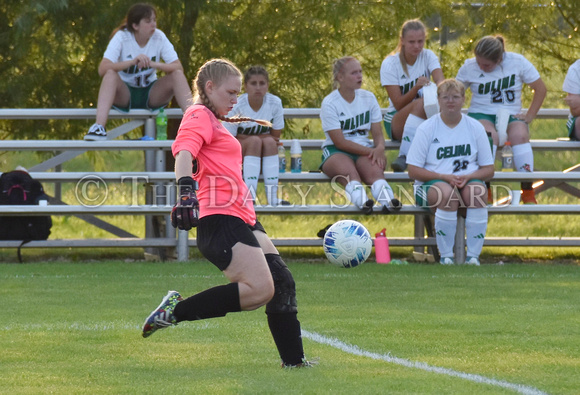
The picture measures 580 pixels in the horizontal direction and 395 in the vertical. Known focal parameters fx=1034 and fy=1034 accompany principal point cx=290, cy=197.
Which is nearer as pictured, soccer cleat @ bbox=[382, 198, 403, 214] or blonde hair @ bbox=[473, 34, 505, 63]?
soccer cleat @ bbox=[382, 198, 403, 214]

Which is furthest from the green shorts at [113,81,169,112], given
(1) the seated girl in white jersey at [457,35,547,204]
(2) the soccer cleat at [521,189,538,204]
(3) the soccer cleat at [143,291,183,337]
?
(3) the soccer cleat at [143,291,183,337]

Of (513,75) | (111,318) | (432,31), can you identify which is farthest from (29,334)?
(432,31)

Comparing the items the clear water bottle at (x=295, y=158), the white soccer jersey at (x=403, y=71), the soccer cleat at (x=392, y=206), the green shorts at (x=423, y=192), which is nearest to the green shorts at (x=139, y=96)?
the clear water bottle at (x=295, y=158)

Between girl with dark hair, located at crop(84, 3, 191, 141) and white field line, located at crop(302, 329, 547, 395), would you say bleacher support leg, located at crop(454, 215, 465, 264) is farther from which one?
white field line, located at crop(302, 329, 547, 395)

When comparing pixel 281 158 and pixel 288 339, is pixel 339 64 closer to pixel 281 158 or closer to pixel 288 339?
pixel 281 158

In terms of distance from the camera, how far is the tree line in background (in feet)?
37.6

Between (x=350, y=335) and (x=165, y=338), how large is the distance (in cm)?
102

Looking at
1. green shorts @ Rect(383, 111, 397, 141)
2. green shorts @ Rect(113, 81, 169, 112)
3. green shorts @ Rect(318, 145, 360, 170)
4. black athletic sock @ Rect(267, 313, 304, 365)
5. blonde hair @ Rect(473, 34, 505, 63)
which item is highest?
blonde hair @ Rect(473, 34, 505, 63)

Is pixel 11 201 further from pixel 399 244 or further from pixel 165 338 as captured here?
pixel 165 338

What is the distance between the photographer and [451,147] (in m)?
9.66

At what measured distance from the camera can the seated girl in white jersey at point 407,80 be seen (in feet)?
33.8

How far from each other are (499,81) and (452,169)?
1.34 metres

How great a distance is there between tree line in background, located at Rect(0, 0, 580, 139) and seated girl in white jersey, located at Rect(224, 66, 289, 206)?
158 cm

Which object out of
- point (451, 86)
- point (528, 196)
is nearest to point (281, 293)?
point (451, 86)
